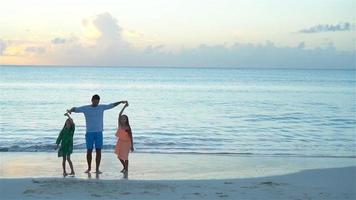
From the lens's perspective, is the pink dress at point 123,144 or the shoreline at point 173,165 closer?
the shoreline at point 173,165

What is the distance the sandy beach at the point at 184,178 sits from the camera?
30.9 feet

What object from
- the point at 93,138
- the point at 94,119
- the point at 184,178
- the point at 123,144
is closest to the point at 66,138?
the point at 93,138

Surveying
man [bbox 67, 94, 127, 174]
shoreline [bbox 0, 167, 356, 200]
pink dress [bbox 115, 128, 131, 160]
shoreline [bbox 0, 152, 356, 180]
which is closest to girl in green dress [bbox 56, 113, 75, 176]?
man [bbox 67, 94, 127, 174]

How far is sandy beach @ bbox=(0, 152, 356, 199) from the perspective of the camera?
370 inches

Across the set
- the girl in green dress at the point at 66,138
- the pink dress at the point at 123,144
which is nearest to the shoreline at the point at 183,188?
the girl in green dress at the point at 66,138

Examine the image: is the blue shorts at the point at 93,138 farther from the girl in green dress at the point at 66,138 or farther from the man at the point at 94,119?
the girl in green dress at the point at 66,138

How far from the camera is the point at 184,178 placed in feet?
37.5

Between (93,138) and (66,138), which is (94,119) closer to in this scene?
(93,138)

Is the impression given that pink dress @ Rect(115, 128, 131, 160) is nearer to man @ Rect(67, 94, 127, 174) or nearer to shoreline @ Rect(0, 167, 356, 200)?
man @ Rect(67, 94, 127, 174)

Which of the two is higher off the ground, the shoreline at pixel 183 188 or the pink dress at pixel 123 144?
the pink dress at pixel 123 144

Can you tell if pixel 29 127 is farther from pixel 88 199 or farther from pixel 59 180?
pixel 88 199

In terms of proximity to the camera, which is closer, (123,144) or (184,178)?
(184,178)

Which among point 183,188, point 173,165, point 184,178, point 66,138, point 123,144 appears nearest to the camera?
point 183,188

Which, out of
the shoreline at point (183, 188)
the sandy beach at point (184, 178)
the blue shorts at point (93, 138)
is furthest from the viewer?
the blue shorts at point (93, 138)
